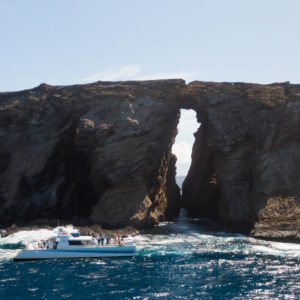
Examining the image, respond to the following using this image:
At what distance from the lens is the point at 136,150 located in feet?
320

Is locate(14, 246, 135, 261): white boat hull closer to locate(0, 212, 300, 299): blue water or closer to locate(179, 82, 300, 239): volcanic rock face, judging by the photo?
locate(0, 212, 300, 299): blue water

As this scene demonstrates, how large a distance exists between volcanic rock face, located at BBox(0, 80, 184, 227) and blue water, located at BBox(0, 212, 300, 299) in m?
17.7

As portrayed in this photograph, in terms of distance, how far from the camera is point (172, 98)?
103m

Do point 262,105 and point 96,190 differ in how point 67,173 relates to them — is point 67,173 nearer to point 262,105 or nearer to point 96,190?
point 96,190

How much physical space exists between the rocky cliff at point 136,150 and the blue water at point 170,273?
1457 centimetres

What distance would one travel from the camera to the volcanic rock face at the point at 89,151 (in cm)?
9688

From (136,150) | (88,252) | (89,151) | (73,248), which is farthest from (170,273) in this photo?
(89,151)

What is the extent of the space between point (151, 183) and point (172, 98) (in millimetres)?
17850

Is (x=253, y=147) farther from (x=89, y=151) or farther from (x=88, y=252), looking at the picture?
(x=88, y=252)

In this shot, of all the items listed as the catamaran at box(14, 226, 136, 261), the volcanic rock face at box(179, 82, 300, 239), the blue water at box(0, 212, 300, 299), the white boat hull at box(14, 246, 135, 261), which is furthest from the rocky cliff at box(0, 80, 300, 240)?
the white boat hull at box(14, 246, 135, 261)

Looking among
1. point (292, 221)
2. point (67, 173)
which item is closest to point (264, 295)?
point (292, 221)

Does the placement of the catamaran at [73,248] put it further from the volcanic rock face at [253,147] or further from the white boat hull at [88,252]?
the volcanic rock face at [253,147]

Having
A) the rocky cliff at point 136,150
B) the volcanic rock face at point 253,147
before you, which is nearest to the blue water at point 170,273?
the volcanic rock face at point 253,147

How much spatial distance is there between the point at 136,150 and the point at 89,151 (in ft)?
34.6
